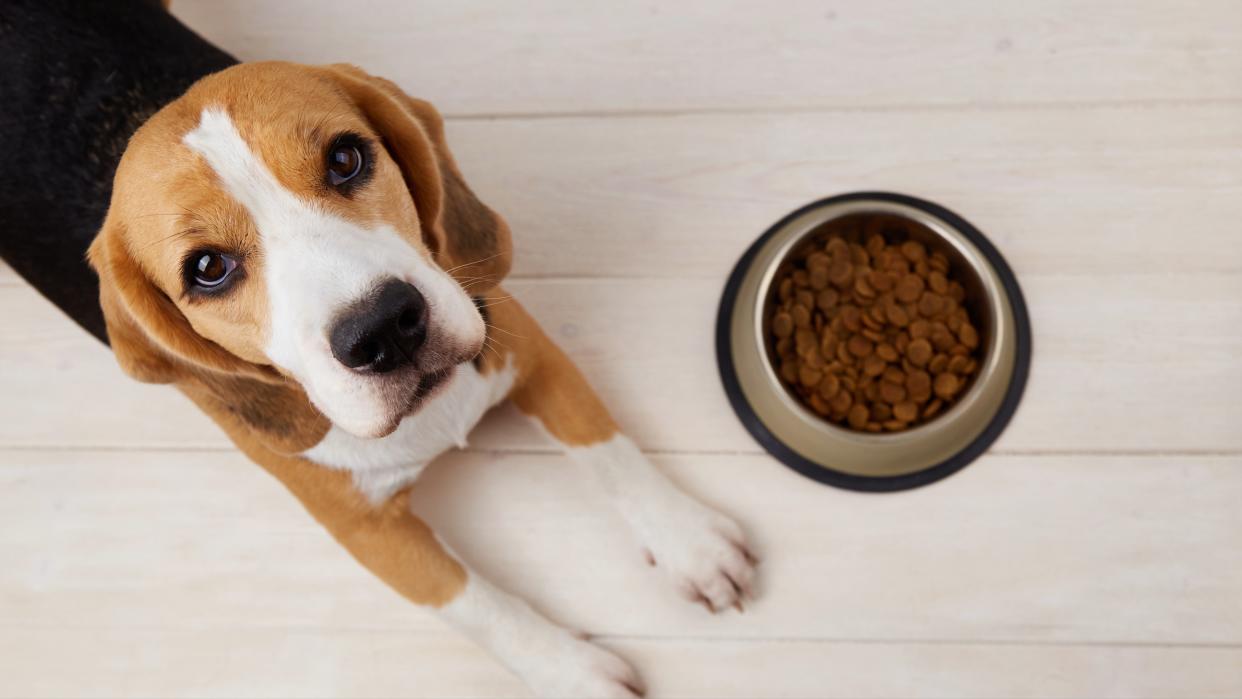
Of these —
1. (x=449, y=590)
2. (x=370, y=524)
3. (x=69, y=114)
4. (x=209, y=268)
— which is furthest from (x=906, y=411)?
(x=69, y=114)

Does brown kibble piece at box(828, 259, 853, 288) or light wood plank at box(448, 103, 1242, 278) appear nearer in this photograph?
brown kibble piece at box(828, 259, 853, 288)

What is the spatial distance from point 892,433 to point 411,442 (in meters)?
1.01

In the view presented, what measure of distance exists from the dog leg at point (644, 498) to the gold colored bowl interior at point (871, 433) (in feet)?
0.88

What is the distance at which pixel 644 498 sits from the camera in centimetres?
210

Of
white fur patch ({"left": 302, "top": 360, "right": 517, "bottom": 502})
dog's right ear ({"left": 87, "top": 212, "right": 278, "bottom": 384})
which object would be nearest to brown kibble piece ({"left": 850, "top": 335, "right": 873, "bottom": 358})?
white fur patch ({"left": 302, "top": 360, "right": 517, "bottom": 502})

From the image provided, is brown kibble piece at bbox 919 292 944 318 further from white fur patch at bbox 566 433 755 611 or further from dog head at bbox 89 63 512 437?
dog head at bbox 89 63 512 437

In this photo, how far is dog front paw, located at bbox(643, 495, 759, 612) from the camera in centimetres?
207

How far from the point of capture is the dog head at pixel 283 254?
4.39 feet

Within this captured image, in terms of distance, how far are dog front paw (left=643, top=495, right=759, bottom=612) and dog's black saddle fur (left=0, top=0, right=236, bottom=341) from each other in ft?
4.07

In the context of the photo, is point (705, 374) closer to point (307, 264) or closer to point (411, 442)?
point (411, 442)

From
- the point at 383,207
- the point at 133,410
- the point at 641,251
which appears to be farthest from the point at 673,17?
the point at 133,410

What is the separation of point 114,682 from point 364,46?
171cm

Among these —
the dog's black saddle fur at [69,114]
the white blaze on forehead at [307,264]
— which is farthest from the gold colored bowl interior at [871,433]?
the dog's black saddle fur at [69,114]

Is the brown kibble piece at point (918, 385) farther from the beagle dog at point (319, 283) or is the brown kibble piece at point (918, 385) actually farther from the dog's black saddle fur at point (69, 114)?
the dog's black saddle fur at point (69, 114)
